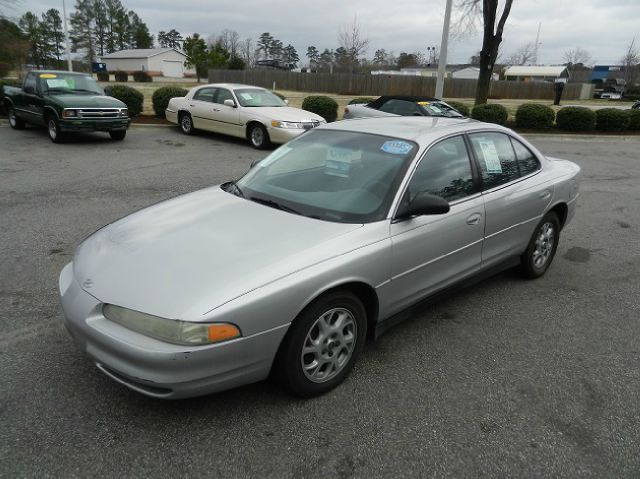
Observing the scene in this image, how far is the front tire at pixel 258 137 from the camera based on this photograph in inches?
468

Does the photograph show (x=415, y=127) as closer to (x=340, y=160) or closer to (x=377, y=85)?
(x=340, y=160)

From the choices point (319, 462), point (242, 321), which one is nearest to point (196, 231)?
point (242, 321)

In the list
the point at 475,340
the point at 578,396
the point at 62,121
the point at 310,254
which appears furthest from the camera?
the point at 62,121

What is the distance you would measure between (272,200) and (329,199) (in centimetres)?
41

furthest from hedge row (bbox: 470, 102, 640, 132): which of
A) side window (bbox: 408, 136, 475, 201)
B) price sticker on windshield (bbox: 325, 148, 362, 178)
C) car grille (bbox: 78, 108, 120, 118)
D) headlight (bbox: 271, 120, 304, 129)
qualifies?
price sticker on windshield (bbox: 325, 148, 362, 178)

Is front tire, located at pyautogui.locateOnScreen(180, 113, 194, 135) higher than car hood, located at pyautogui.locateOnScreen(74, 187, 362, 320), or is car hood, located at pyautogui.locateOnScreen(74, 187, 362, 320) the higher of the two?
car hood, located at pyautogui.locateOnScreen(74, 187, 362, 320)

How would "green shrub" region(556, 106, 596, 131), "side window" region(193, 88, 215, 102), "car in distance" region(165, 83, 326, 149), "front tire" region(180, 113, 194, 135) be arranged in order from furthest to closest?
"green shrub" region(556, 106, 596, 131) → "front tire" region(180, 113, 194, 135) → "side window" region(193, 88, 215, 102) → "car in distance" region(165, 83, 326, 149)

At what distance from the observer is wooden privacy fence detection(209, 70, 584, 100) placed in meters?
43.5

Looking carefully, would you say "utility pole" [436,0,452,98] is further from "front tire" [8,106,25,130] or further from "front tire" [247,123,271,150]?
"front tire" [8,106,25,130]

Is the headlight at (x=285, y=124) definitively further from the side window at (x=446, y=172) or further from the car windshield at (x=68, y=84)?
the side window at (x=446, y=172)

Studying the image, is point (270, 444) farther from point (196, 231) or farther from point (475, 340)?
Answer: point (475, 340)

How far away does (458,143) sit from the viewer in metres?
3.86

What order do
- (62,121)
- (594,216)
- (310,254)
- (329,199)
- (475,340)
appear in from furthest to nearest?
(62,121) < (594,216) < (475,340) < (329,199) < (310,254)

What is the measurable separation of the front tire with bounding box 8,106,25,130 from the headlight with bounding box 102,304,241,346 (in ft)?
43.7
